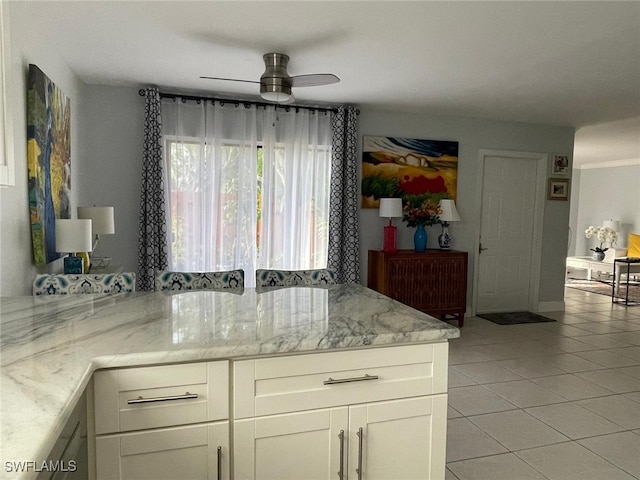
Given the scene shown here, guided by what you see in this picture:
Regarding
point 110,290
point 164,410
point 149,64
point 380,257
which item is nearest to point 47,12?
point 149,64

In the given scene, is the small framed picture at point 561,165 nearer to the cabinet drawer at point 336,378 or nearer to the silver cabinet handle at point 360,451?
the cabinet drawer at point 336,378

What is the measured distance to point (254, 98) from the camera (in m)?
4.63

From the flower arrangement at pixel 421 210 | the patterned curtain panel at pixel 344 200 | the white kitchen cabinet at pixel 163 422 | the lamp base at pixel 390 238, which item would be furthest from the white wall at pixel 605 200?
the white kitchen cabinet at pixel 163 422

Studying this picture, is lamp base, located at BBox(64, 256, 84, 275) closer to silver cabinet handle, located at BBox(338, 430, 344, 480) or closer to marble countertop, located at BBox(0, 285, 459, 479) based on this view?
marble countertop, located at BBox(0, 285, 459, 479)

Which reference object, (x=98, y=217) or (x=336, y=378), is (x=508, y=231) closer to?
(x=98, y=217)

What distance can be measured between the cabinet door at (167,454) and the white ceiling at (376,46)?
7.11 ft

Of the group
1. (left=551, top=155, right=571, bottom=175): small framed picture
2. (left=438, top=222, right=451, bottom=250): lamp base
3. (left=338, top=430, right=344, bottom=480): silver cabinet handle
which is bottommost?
(left=338, top=430, right=344, bottom=480): silver cabinet handle

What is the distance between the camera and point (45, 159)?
9.30ft

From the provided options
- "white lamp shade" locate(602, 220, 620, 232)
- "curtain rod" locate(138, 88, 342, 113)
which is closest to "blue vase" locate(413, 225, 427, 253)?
"curtain rod" locate(138, 88, 342, 113)

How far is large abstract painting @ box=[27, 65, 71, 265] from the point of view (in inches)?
103

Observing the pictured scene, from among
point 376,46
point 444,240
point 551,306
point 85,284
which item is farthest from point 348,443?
point 551,306

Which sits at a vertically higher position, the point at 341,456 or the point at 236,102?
the point at 236,102

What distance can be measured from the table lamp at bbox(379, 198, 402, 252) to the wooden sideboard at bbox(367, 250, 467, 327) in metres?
0.11

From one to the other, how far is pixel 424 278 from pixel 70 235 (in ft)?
11.4
